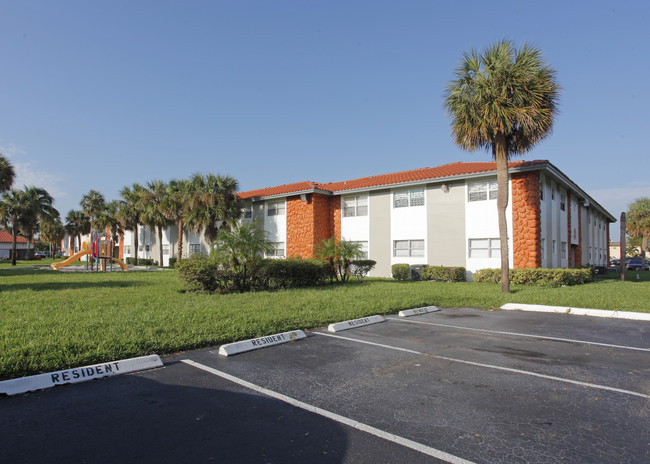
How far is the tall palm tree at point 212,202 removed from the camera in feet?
Answer: 97.9

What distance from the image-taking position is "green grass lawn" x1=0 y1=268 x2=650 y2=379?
20.7 ft

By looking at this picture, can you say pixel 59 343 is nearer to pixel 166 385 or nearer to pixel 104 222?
pixel 166 385

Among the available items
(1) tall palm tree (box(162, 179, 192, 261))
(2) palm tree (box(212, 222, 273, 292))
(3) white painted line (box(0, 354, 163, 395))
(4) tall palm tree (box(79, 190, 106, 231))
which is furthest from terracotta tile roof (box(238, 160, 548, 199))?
(4) tall palm tree (box(79, 190, 106, 231))

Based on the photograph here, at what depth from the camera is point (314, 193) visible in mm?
26312

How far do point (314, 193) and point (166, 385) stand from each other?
2160 centimetres

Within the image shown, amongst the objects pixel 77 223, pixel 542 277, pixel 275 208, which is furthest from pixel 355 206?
pixel 77 223

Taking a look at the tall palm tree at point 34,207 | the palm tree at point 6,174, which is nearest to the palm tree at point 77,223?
the tall palm tree at point 34,207

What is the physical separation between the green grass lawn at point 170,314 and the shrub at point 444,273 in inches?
176

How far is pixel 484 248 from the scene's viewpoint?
21.2 metres

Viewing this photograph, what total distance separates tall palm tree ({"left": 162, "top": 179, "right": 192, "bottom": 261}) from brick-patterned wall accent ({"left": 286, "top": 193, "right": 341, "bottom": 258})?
8.17 m

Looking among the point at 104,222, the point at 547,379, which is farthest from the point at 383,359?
the point at 104,222

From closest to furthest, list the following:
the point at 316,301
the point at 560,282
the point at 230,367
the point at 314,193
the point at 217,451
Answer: the point at 217,451 < the point at 230,367 < the point at 316,301 < the point at 560,282 < the point at 314,193

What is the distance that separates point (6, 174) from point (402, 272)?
99.2ft

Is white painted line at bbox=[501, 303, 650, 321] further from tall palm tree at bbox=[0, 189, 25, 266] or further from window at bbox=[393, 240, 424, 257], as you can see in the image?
tall palm tree at bbox=[0, 189, 25, 266]
